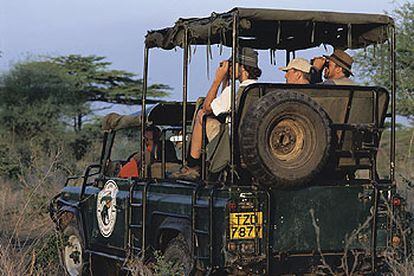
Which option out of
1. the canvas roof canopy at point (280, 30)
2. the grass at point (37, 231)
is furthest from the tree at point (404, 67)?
the canvas roof canopy at point (280, 30)

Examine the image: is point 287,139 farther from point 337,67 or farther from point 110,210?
point 110,210

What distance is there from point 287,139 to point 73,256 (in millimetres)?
3497

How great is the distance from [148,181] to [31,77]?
97.9ft

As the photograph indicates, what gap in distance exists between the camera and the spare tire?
738 cm

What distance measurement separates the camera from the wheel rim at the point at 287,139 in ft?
24.7

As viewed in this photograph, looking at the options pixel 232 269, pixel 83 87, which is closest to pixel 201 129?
pixel 232 269

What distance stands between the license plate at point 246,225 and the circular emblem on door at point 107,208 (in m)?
2.14

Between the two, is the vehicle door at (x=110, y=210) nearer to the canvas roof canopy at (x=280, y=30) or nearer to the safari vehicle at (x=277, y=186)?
the safari vehicle at (x=277, y=186)

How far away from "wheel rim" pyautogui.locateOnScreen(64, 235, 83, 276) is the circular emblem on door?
0.74 metres

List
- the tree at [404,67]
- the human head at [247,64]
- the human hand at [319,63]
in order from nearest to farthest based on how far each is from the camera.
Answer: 1. the human head at [247,64]
2. the human hand at [319,63]
3. the tree at [404,67]

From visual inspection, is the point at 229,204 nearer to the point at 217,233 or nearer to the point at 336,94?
the point at 217,233

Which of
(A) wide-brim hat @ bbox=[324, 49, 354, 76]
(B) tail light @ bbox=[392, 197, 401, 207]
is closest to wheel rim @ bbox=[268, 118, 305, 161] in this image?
(B) tail light @ bbox=[392, 197, 401, 207]

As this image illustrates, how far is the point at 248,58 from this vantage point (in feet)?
28.2

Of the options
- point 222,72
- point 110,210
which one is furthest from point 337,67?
point 110,210
